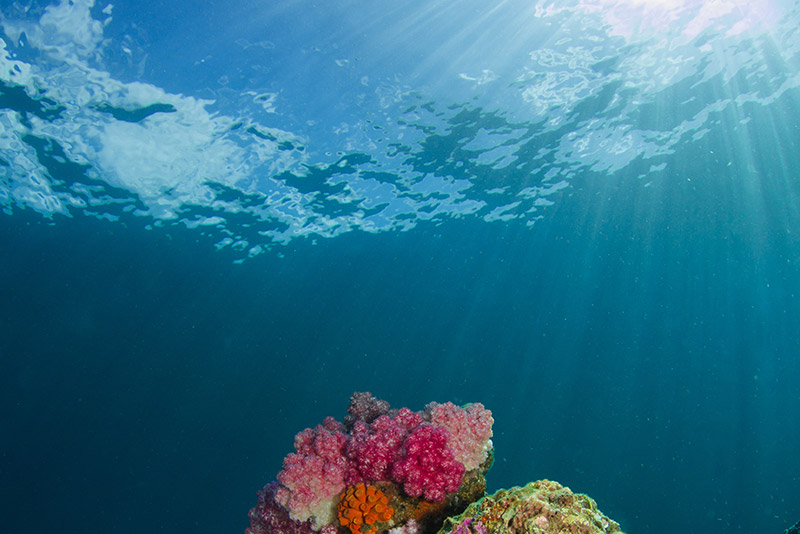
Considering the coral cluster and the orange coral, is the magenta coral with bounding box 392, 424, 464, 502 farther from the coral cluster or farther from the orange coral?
the orange coral

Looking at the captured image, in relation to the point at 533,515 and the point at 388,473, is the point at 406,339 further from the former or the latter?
the point at 533,515

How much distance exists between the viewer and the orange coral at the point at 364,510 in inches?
149

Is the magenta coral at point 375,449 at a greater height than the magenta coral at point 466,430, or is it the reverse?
the magenta coral at point 466,430

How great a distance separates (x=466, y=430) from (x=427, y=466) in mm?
638

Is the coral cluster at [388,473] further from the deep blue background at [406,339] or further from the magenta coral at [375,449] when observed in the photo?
the deep blue background at [406,339]

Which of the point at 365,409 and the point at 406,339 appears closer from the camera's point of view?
the point at 365,409

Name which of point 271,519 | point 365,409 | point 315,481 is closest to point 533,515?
point 315,481

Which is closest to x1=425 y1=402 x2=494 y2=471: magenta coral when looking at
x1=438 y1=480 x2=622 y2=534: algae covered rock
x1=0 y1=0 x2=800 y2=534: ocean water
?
x1=438 y1=480 x2=622 y2=534: algae covered rock

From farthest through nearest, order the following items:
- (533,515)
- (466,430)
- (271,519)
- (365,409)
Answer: (365,409) → (271,519) → (466,430) → (533,515)

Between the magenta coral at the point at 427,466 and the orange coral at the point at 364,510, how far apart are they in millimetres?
250

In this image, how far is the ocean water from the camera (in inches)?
543

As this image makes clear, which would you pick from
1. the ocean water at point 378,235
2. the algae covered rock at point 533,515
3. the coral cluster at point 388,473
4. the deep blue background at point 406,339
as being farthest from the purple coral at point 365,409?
the deep blue background at point 406,339

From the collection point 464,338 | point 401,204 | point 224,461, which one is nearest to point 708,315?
point 464,338

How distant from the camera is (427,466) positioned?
376 centimetres
